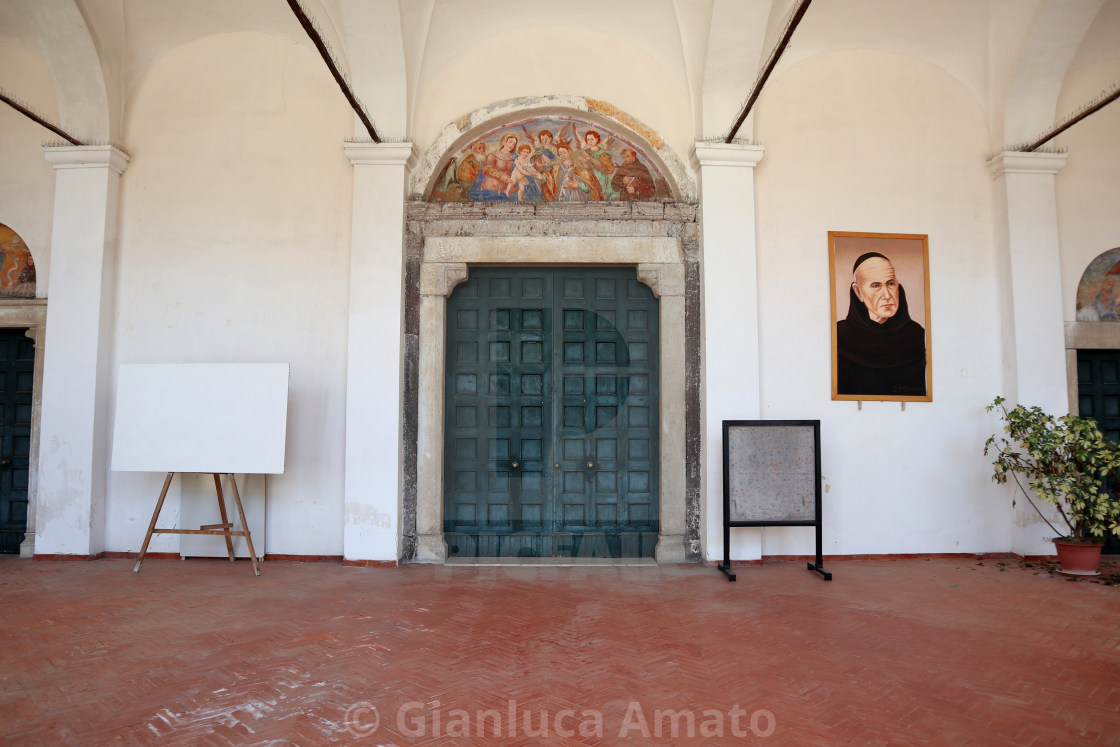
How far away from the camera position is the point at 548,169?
6871mm

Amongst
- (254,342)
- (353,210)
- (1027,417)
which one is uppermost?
(353,210)

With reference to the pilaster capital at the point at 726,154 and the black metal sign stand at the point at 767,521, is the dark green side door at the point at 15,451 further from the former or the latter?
the pilaster capital at the point at 726,154

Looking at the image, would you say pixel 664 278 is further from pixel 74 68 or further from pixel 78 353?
pixel 74 68

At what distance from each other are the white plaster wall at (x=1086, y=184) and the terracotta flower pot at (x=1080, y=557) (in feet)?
7.73

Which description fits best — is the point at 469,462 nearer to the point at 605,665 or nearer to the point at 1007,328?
the point at 605,665

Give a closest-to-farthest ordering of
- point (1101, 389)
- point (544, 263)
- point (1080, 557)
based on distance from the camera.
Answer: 1. point (1080, 557)
2. point (544, 263)
3. point (1101, 389)

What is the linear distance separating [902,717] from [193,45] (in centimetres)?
825

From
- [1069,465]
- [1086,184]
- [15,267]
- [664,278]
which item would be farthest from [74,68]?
[1086,184]

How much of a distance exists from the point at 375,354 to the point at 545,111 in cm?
307

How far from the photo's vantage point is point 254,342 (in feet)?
21.5

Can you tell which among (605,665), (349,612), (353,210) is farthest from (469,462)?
(605,665)

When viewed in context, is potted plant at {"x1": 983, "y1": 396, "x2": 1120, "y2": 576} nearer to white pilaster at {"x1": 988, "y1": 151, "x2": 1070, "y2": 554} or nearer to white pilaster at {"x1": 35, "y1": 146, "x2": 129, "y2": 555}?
white pilaster at {"x1": 988, "y1": 151, "x2": 1070, "y2": 554}

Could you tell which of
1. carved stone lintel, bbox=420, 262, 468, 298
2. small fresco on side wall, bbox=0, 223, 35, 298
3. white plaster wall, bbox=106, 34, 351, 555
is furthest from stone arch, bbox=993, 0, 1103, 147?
small fresco on side wall, bbox=0, 223, 35, 298

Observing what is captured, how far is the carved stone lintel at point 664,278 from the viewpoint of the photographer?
665 cm
